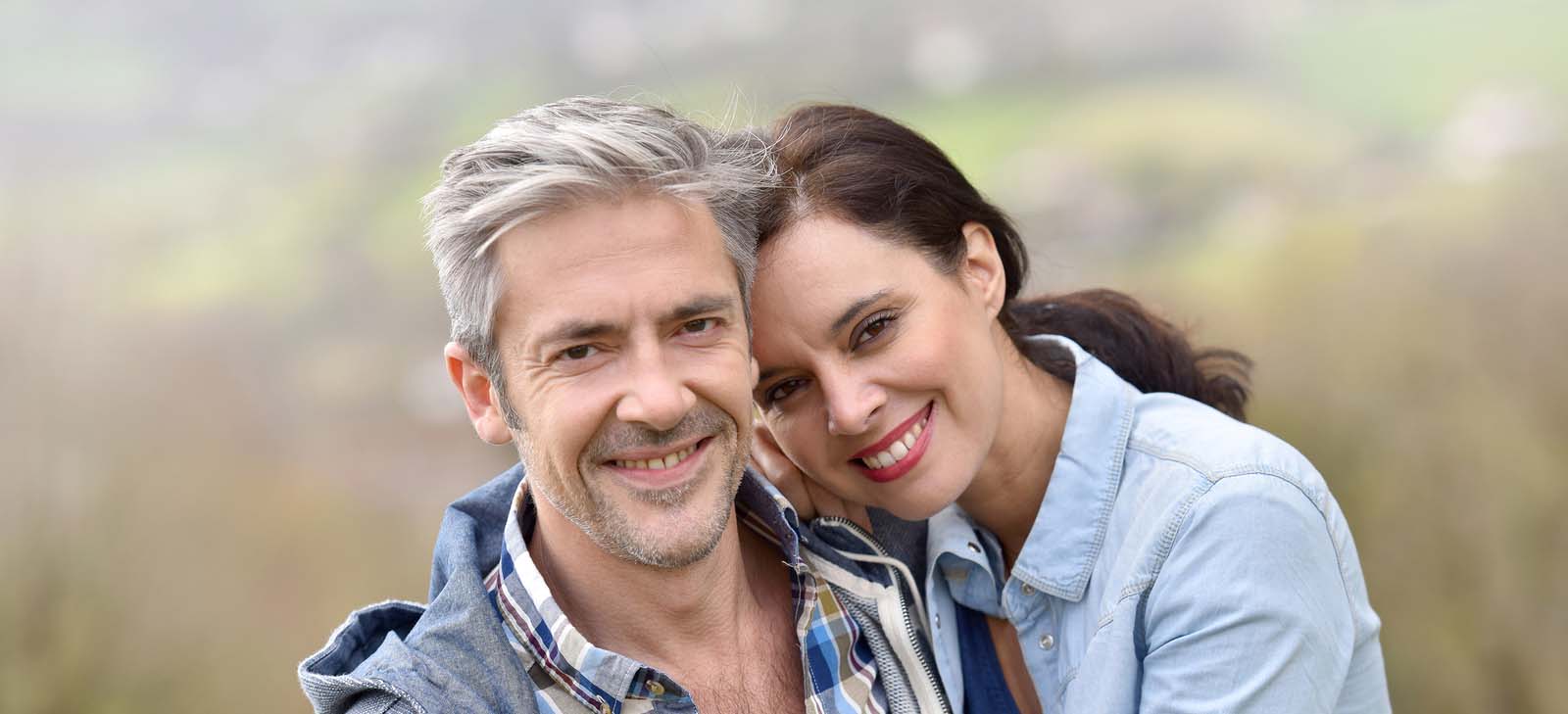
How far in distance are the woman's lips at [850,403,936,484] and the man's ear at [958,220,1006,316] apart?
9.5 inches

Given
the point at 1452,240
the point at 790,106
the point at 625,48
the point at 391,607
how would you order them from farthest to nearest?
the point at 625,48 < the point at 1452,240 < the point at 790,106 < the point at 391,607

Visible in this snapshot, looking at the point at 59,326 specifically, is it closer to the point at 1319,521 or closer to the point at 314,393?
the point at 314,393

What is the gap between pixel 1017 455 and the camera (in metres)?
2.19

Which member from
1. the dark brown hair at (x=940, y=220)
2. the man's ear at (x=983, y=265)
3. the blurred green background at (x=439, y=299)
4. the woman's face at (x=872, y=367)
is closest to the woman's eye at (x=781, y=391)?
the woman's face at (x=872, y=367)

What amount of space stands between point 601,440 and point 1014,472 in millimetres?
758

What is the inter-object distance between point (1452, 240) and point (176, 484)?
4072mm

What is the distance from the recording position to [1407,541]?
14.1 feet

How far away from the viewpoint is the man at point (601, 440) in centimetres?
171

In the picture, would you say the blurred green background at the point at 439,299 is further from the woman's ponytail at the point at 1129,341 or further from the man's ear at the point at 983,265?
the man's ear at the point at 983,265

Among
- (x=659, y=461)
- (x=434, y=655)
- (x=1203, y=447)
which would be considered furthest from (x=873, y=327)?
(x=434, y=655)

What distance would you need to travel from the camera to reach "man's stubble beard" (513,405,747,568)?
5.80 feet

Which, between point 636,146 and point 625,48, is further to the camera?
point 625,48

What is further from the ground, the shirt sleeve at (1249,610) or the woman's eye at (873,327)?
the woman's eye at (873,327)

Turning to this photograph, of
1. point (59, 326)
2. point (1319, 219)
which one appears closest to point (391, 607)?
point (59, 326)
